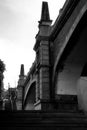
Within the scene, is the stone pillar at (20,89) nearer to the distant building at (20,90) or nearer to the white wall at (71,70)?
the distant building at (20,90)

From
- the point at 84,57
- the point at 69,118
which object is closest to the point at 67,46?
the point at 84,57

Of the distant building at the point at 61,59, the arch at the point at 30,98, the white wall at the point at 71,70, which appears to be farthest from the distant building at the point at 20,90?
the white wall at the point at 71,70

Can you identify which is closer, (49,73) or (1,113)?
(1,113)

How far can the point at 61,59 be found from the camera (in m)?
11.1

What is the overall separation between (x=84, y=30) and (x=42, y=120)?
5560 mm

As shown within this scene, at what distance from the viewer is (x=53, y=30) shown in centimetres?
1227

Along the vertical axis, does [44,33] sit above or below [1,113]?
above

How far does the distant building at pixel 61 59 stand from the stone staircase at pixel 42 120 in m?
5.04

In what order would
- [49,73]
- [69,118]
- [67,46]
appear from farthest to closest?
[49,73], [67,46], [69,118]

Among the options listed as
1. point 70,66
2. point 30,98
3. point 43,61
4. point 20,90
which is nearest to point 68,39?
point 70,66

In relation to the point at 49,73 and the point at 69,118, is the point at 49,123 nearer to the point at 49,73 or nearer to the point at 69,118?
the point at 69,118

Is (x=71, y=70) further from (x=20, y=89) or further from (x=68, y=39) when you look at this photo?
(x=20, y=89)

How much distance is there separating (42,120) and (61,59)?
259 inches

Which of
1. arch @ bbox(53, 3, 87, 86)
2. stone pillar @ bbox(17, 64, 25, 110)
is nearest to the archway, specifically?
arch @ bbox(53, 3, 87, 86)
